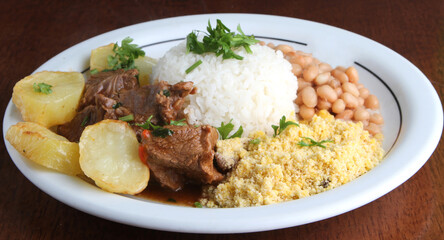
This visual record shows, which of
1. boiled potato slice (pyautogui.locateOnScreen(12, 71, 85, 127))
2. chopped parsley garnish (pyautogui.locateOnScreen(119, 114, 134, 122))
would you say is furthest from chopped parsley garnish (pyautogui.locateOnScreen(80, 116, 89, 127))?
chopped parsley garnish (pyautogui.locateOnScreen(119, 114, 134, 122))

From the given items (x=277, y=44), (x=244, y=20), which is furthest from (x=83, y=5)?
(x=277, y=44)

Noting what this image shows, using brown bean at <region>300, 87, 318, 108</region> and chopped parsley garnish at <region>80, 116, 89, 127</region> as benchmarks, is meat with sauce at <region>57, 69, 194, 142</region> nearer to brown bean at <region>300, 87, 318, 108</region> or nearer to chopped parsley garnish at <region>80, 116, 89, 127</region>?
chopped parsley garnish at <region>80, 116, 89, 127</region>

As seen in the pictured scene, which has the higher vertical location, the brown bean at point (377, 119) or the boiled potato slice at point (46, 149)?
the brown bean at point (377, 119)

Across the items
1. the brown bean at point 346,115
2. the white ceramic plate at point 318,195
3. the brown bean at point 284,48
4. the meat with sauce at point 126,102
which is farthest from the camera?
the brown bean at point 284,48

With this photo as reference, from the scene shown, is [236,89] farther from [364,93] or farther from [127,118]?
[364,93]

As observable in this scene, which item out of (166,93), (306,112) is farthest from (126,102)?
(306,112)

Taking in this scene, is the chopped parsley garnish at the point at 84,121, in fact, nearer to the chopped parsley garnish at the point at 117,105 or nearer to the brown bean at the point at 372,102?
the chopped parsley garnish at the point at 117,105

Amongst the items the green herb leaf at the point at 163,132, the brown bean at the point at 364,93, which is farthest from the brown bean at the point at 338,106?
the green herb leaf at the point at 163,132
